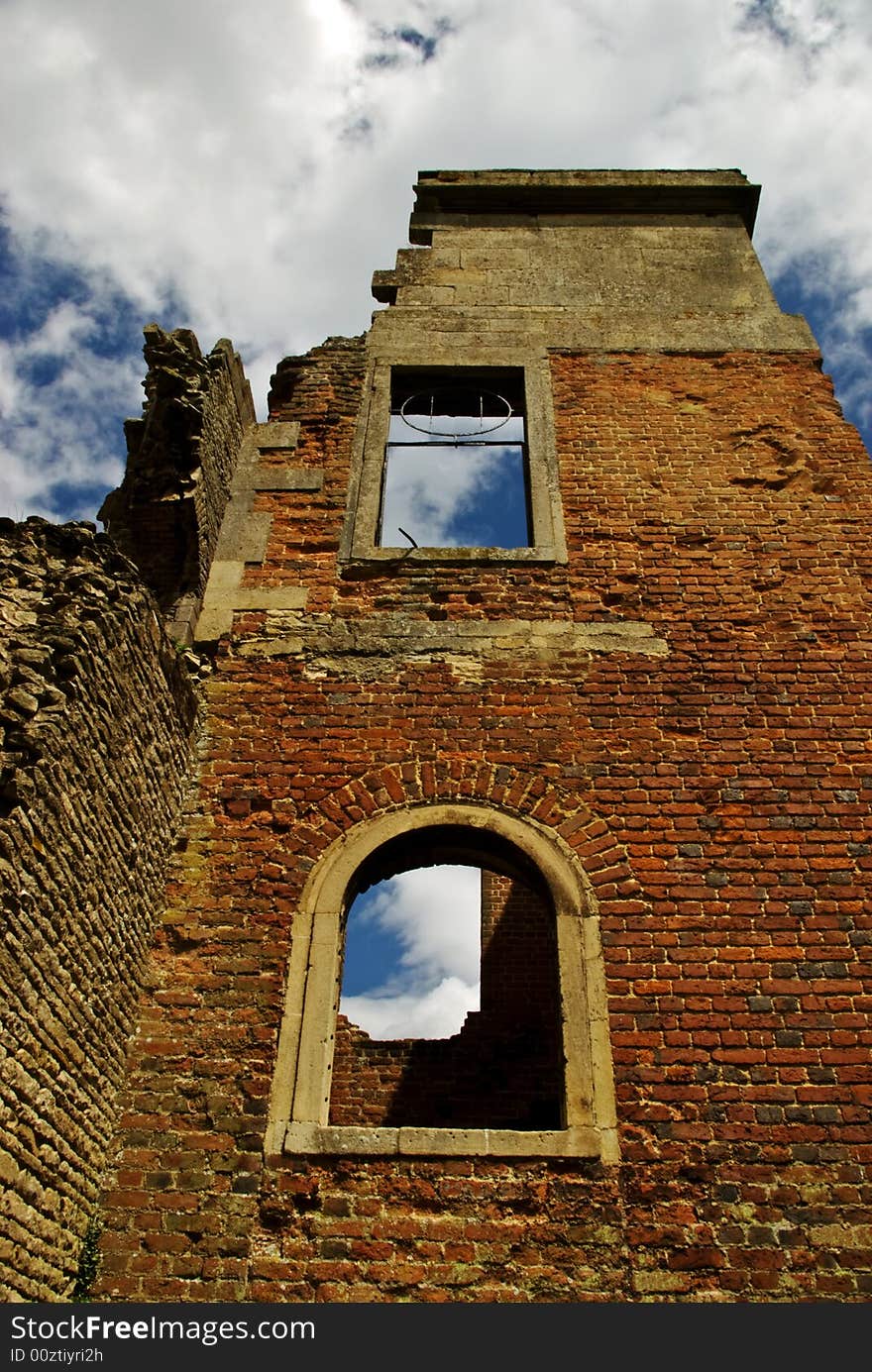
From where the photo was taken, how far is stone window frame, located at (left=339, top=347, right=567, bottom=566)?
6121 mm

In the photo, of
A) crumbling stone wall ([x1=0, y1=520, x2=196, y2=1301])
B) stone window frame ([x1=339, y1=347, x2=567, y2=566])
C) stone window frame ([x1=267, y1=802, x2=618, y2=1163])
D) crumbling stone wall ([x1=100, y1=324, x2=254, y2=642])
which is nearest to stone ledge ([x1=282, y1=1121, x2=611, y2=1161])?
stone window frame ([x1=267, y1=802, x2=618, y2=1163])

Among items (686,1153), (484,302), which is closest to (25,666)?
(686,1153)

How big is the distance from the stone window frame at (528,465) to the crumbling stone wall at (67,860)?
194 centimetres

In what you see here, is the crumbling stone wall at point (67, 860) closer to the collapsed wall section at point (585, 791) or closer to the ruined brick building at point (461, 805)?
the ruined brick building at point (461, 805)

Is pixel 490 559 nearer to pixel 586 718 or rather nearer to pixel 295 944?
pixel 586 718

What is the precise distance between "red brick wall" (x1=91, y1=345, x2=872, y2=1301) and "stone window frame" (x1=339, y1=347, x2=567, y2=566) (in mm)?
108

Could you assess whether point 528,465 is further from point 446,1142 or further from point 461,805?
point 446,1142

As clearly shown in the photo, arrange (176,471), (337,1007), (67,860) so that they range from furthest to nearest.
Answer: (176,471), (337,1007), (67,860)

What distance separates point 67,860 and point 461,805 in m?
2.02

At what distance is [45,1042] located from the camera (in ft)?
11.9

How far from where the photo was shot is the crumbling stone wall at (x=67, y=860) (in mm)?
3473

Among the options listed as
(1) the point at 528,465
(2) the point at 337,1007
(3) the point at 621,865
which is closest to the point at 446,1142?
(2) the point at 337,1007

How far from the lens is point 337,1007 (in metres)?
4.52

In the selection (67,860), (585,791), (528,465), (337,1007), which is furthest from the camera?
(528,465)
